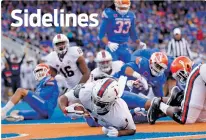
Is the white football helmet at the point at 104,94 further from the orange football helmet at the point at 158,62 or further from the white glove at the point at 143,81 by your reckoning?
the white glove at the point at 143,81

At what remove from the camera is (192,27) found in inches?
854

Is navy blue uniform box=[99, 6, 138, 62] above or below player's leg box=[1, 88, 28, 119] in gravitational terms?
above

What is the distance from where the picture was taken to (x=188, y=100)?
6.30 meters

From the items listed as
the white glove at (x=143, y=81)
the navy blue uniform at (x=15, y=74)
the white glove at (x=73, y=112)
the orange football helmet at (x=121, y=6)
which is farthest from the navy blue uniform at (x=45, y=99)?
the navy blue uniform at (x=15, y=74)

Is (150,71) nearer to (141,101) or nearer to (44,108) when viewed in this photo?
(141,101)

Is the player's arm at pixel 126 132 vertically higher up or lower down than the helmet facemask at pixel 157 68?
lower down

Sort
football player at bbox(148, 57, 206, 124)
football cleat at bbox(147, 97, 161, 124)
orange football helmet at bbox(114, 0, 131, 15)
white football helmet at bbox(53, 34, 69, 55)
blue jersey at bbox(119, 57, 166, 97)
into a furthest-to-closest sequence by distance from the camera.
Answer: orange football helmet at bbox(114, 0, 131, 15) → white football helmet at bbox(53, 34, 69, 55) → blue jersey at bbox(119, 57, 166, 97) → football cleat at bbox(147, 97, 161, 124) → football player at bbox(148, 57, 206, 124)

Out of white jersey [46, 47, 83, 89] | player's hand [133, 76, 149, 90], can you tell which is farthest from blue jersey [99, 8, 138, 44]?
player's hand [133, 76, 149, 90]

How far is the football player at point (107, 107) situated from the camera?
17.7 feet

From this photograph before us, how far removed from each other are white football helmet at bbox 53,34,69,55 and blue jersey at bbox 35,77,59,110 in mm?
562

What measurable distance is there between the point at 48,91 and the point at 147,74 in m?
1.54

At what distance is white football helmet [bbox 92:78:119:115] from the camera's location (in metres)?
5.36

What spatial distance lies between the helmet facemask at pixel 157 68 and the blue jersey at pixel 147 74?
189 millimetres

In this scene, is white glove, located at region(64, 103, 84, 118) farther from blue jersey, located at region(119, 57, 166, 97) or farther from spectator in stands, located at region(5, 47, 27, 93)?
spectator in stands, located at region(5, 47, 27, 93)
